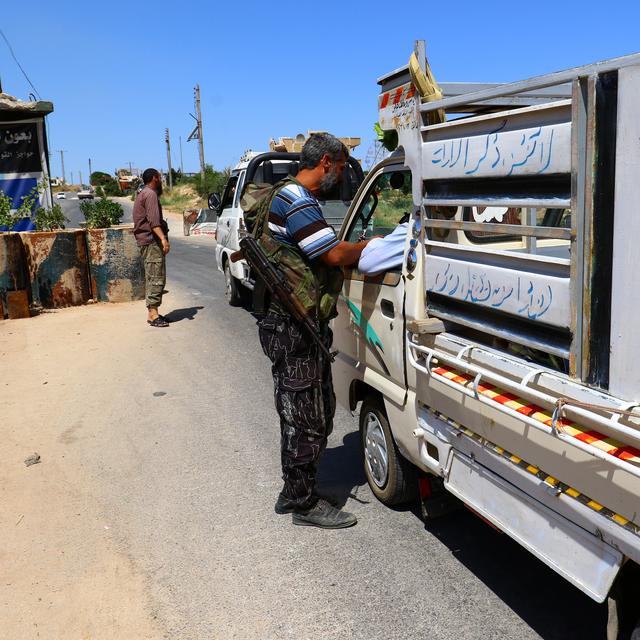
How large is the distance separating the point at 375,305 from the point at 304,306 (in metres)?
0.42

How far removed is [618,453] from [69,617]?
2449 mm

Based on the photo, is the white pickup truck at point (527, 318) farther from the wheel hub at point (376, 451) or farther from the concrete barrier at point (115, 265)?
the concrete barrier at point (115, 265)

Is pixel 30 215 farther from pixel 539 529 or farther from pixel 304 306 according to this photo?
pixel 539 529

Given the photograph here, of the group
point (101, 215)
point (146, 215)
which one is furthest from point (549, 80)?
point (101, 215)

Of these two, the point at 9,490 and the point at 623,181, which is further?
the point at 9,490

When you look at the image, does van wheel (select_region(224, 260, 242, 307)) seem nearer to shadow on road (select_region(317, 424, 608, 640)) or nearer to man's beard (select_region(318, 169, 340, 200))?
Result: shadow on road (select_region(317, 424, 608, 640))

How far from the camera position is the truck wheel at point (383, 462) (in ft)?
11.8

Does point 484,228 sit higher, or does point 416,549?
point 484,228

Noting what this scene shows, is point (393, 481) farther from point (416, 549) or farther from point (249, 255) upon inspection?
point (249, 255)

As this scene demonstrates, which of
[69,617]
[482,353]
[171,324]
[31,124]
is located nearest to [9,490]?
[69,617]

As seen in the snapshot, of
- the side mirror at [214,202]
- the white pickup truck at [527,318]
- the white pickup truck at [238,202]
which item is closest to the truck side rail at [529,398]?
the white pickup truck at [527,318]

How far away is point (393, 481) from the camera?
3627 mm

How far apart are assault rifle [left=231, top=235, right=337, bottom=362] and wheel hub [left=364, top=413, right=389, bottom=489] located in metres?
0.65

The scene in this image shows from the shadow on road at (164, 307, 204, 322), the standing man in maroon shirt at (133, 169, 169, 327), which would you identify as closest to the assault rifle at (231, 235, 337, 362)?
the standing man in maroon shirt at (133, 169, 169, 327)
